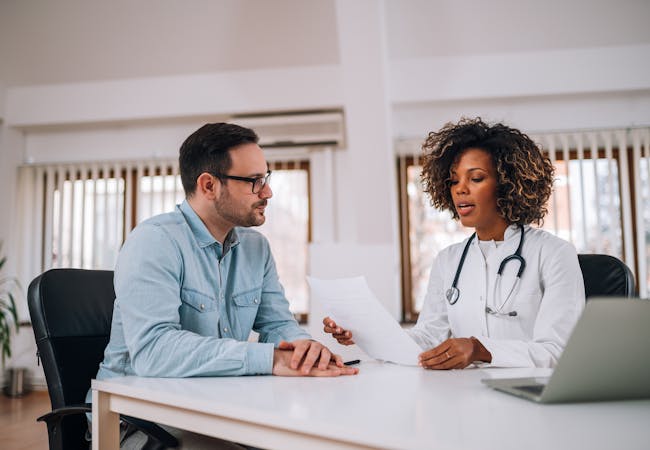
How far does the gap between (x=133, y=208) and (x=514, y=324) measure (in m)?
4.58

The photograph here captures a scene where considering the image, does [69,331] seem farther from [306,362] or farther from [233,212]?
[306,362]

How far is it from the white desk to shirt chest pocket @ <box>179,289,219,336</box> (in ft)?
0.94

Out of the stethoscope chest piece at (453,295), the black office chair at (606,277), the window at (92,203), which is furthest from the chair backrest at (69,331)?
the window at (92,203)

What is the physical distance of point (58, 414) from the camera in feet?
4.51

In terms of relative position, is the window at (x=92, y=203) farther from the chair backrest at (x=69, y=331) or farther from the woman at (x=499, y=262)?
the chair backrest at (x=69, y=331)

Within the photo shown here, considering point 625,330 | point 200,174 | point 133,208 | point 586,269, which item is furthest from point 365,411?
point 133,208

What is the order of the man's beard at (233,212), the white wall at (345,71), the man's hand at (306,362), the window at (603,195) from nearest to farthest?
the man's hand at (306,362) < the man's beard at (233,212) < the white wall at (345,71) < the window at (603,195)

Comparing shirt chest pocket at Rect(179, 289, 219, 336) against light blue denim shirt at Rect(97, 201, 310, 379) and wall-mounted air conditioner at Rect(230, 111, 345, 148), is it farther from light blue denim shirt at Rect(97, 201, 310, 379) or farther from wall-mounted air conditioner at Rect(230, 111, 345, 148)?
wall-mounted air conditioner at Rect(230, 111, 345, 148)

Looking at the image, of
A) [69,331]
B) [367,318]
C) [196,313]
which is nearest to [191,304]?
[196,313]

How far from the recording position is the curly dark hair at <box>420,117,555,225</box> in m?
1.88

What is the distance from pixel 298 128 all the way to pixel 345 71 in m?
1.01

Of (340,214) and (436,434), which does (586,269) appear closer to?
(436,434)

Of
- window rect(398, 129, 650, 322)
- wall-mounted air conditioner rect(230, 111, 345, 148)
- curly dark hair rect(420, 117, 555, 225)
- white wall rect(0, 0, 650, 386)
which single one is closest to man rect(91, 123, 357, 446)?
curly dark hair rect(420, 117, 555, 225)

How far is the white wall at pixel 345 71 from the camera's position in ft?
14.1
